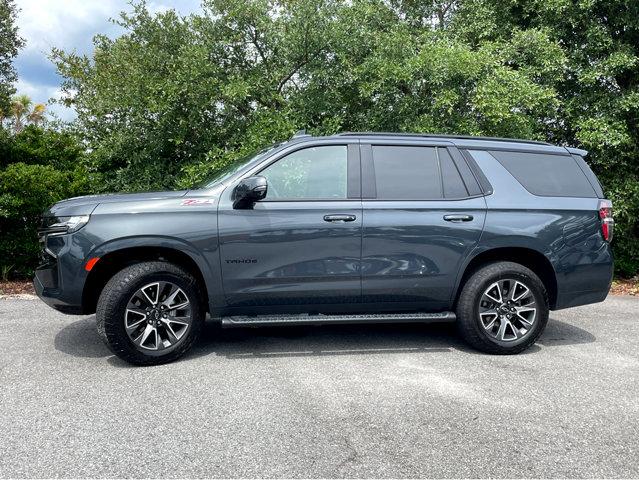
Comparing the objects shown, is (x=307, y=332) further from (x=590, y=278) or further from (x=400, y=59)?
(x=400, y=59)

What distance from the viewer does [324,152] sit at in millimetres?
4801

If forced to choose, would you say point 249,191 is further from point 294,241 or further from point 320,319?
point 320,319

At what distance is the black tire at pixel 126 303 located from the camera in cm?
427

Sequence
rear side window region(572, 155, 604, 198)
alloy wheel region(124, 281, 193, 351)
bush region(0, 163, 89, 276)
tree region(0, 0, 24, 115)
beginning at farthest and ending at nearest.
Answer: tree region(0, 0, 24, 115)
bush region(0, 163, 89, 276)
rear side window region(572, 155, 604, 198)
alloy wheel region(124, 281, 193, 351)

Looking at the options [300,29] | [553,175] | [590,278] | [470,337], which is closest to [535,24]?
[300,29]

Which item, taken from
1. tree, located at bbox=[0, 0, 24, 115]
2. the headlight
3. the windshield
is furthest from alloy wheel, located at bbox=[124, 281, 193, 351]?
tree, located at bbox=[0, 0, 24, 115]

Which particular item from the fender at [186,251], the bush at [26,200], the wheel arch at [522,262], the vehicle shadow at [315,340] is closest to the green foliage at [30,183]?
the bush at [26,200]

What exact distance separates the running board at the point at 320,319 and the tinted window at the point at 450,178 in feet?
3.69

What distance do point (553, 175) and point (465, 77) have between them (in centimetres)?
383

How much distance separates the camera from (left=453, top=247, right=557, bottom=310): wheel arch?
4945 mm

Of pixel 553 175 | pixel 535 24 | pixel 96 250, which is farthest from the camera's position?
pixel 535 24

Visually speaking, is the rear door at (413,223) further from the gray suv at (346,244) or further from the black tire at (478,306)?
the black tire at (478,306)

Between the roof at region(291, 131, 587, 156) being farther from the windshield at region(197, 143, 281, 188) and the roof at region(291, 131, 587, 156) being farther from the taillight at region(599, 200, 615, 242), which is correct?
the taillight at region(599, 200, 615, 242)

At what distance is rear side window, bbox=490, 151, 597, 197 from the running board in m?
1.51
